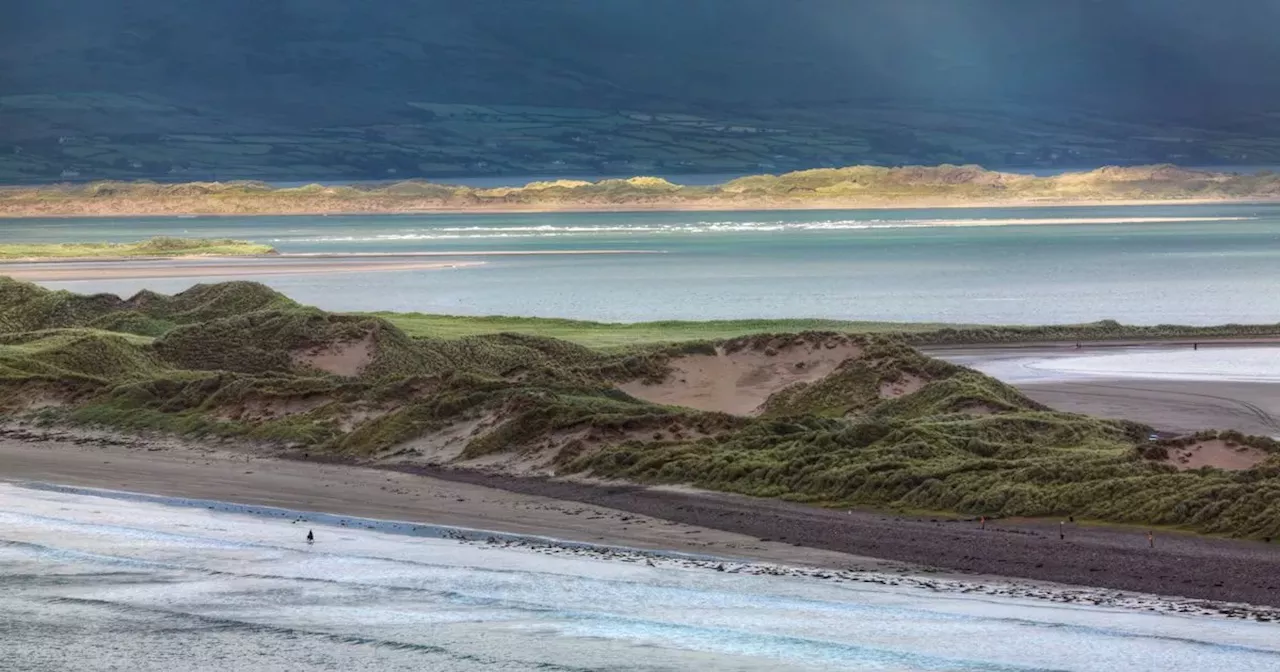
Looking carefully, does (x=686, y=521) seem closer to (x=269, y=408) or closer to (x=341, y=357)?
(x=269, y=408)

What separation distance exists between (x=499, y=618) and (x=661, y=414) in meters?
9.21

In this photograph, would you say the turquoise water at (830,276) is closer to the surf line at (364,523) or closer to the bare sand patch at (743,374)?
the bare sand patch at (743,374)

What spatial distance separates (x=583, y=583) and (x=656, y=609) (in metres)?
1.19

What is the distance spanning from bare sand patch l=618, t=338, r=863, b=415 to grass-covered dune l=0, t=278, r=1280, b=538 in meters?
0.05

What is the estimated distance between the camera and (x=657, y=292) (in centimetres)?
7338

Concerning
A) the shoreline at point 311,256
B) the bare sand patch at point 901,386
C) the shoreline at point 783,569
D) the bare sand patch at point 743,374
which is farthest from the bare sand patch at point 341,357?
the shoreline at point 311,256

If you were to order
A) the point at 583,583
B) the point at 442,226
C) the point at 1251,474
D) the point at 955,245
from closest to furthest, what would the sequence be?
the point at 583,583
the point at 1251,474
the point at 955,245
the point at 442,226

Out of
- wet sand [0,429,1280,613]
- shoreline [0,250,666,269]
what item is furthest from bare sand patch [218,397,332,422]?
shoreline [0,250,666,269]

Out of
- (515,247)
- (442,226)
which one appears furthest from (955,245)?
(442,226)

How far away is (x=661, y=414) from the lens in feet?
75.4

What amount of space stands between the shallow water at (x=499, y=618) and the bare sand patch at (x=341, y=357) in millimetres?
13505

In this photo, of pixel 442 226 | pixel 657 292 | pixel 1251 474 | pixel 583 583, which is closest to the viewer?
pixel 583 583

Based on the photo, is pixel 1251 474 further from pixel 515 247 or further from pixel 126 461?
pixel 515 247

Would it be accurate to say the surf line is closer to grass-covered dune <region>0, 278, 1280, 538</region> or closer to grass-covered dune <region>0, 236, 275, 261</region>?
grass-covered dune <region>0, 278, 1280, 538</region>
